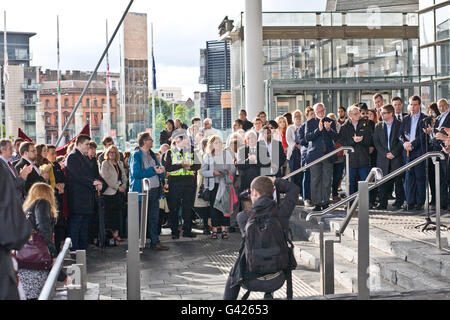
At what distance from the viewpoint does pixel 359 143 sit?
12305 mm

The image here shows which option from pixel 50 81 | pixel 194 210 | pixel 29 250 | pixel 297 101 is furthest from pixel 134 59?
pixel 50 81

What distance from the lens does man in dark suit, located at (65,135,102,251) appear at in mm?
10852

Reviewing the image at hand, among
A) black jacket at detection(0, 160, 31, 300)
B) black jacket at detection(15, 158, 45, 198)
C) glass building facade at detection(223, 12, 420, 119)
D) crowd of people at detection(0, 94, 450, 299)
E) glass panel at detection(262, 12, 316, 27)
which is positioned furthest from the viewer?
glass panel at detection(262, 12, 316, 27)

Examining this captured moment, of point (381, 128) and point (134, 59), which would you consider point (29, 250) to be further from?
point (134, 59)

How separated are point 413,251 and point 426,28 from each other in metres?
12.2

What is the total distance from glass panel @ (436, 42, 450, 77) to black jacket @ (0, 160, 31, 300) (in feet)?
51.1

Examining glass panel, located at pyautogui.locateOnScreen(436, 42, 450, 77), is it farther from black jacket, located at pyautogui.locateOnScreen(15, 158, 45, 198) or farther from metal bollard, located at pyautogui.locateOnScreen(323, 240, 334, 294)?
metal bollard, located at pyautogui.locateOnScreen(323, 240, 334, 294)

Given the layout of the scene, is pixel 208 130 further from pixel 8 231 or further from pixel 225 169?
pixel 8 231

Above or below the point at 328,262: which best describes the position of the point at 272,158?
above

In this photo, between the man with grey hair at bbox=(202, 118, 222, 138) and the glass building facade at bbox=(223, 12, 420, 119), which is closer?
the man with grey hair at bbox=(202, 118, 222, 138)

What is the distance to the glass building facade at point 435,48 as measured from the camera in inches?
698

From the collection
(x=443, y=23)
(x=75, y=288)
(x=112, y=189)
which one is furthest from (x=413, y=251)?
(x=443, y=23)

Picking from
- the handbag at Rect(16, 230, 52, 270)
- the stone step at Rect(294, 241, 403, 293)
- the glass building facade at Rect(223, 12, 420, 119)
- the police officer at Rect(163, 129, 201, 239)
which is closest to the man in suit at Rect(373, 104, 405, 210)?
the stone step at Rect(294, 241, 403, 293)

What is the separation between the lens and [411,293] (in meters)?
6.43
